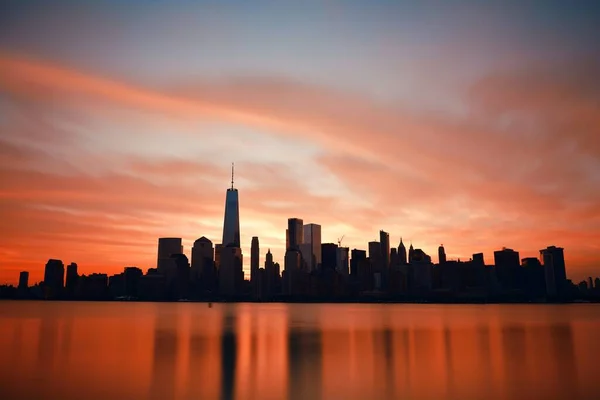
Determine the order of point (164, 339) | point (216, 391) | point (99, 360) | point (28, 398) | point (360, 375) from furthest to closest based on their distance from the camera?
1. point (164, 339)
2. point (99, 360)
3. point (360, 375)
4. point (216, 391)
5. point (28, 398)

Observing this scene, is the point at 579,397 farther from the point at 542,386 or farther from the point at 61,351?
the point at 61,351

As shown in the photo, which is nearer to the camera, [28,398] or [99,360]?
[28,398]

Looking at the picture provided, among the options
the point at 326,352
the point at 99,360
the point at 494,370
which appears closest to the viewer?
the point at 494,370

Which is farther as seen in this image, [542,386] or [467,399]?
[542,386]

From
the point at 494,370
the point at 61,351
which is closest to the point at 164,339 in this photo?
the point at 61,351

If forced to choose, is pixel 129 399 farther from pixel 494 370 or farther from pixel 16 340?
pixel 16 340

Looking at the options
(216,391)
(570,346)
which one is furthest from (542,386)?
(570,346)

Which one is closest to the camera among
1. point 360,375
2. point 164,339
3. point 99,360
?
point 360,375

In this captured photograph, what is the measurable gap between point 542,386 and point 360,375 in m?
16.2

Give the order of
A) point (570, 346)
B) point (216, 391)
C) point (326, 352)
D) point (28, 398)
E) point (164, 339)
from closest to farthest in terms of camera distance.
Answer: point (28, 398), point (216, 391), point (326, 352), point (570, 346), point (164, 339)

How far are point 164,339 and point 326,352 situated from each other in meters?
33.3

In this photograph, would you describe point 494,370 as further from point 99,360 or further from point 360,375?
point 99,360

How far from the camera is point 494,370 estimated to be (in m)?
52.7

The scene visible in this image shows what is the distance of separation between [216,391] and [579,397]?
2869 centimetres
